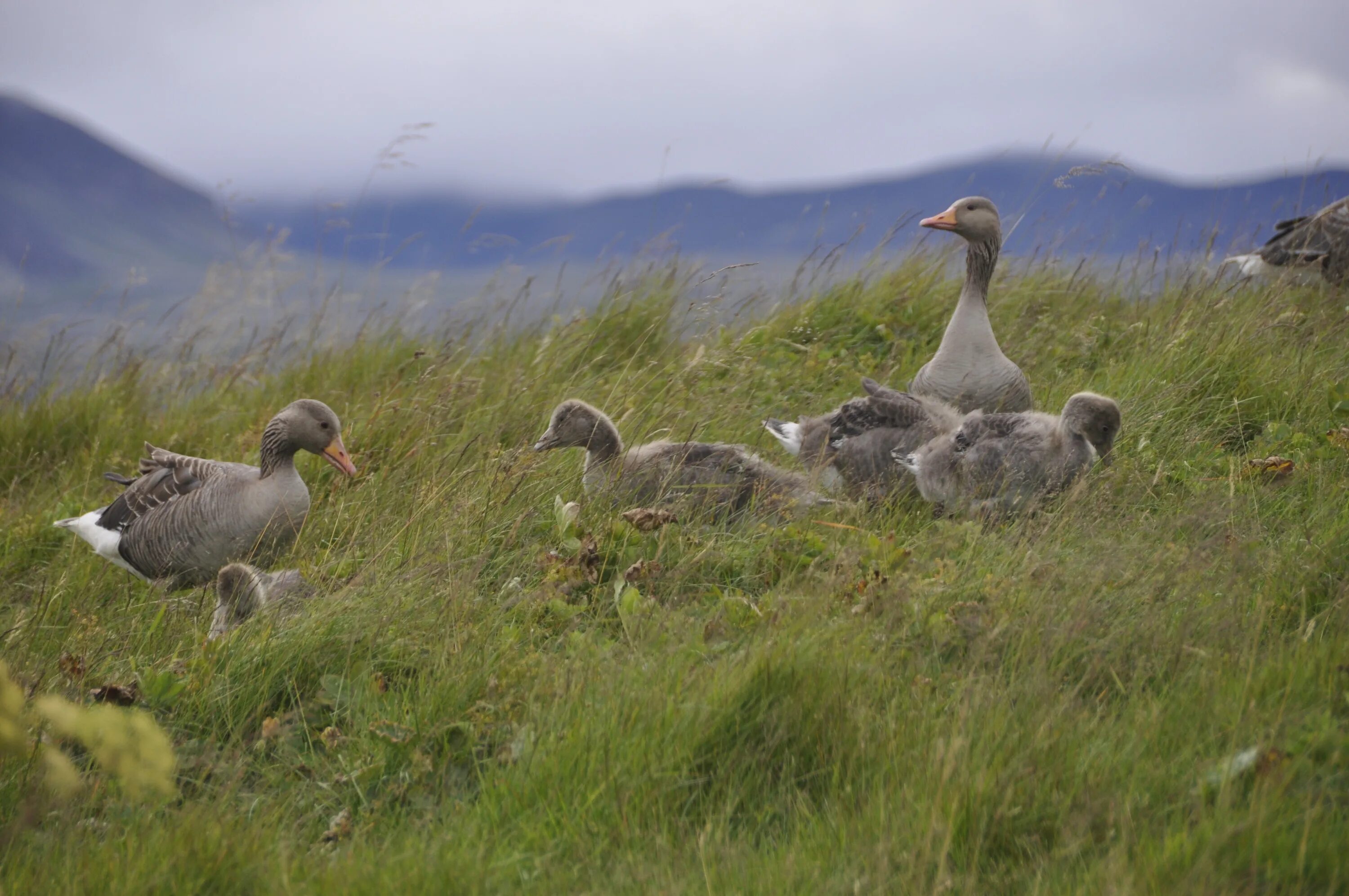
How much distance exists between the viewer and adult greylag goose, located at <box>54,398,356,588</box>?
19.3 ft

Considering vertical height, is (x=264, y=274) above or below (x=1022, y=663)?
above

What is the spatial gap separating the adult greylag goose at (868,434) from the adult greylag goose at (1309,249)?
352 centimetres

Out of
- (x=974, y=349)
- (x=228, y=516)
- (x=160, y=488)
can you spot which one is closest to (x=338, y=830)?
(x=228, y=516)

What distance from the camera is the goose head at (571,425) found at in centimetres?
592

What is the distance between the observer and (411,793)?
324cm

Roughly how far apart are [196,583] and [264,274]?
11.5 ft

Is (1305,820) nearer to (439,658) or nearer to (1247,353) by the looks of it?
(439,658)

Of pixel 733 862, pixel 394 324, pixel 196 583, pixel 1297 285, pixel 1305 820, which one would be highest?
pixel 1297 285

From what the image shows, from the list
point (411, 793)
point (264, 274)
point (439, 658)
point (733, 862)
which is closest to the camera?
point (733, 862)

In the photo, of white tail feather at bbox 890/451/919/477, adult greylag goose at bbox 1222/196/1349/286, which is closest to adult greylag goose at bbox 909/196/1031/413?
white tail feather at bbox 890/451/919/477

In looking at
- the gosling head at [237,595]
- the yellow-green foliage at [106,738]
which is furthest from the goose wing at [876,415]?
the yellow-green foliage at [106,738]

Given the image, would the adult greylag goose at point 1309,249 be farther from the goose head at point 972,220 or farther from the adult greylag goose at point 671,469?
the adult greylag goose at point 671,469

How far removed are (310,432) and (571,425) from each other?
153cm

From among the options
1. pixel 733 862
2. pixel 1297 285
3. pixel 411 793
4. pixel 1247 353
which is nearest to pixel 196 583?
pixel 411 793
